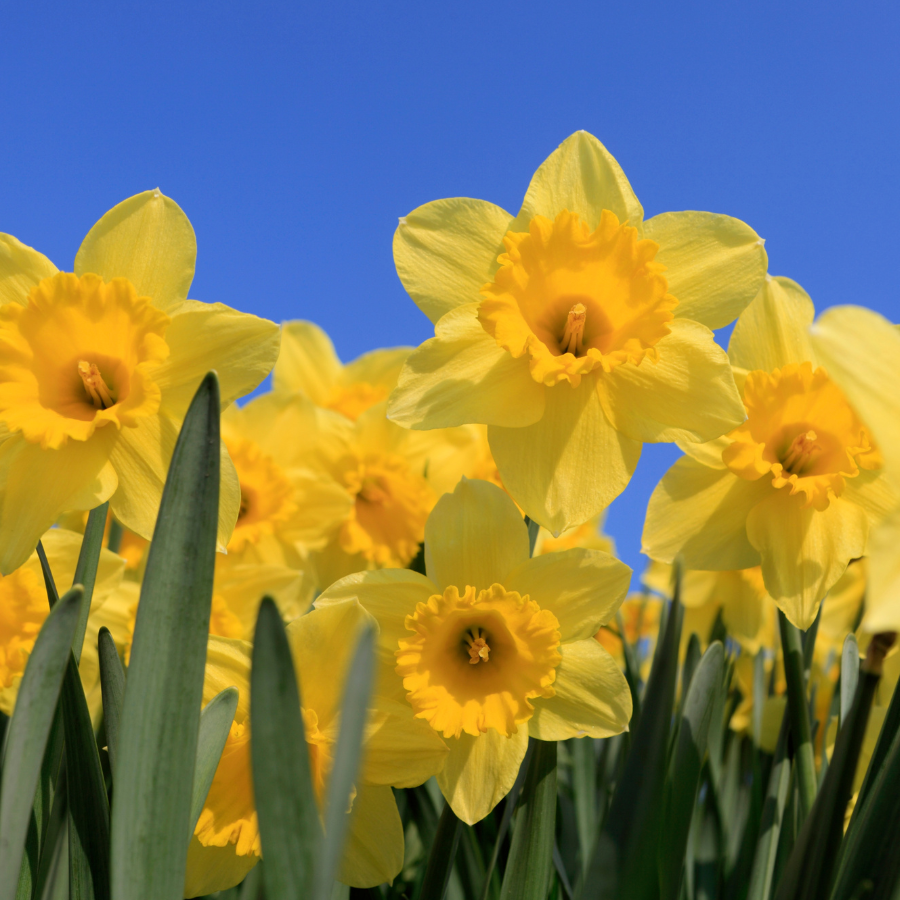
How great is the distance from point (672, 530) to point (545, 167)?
830mm

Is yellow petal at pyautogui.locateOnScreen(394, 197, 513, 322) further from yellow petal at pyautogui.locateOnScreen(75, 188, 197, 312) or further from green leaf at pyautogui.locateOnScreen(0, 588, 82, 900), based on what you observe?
green leaf at pyautogui.locateOnScreen(0, 588, 82, 900)

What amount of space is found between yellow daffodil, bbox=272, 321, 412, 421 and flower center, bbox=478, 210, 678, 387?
1.86 m

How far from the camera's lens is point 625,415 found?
1537 mm

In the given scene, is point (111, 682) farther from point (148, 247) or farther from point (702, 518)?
point (702, 518)

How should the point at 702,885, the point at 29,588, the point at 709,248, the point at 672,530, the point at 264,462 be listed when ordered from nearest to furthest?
the point at 709,248, the point at 672,530, the point at 29,588, the point at 702,885, the point at 264,462

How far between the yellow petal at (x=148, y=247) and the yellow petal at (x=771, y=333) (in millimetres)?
1211

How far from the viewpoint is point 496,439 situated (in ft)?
5.07

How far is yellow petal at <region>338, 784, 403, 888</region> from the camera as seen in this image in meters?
1.45

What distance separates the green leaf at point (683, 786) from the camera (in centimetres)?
112

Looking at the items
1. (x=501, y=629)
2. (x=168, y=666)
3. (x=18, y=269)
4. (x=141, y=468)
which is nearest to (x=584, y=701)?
(x=501, y=629)

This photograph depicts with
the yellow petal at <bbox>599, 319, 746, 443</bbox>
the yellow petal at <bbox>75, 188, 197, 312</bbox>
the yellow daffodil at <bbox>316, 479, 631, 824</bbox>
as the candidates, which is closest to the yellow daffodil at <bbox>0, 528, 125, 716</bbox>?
the yellow petal at <bbox>75, 188, 197, 312</bbox>

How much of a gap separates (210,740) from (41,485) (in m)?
0.62

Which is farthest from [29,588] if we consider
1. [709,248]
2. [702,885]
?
[702,885]

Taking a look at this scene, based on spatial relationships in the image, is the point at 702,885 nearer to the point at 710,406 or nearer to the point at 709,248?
the point at 710,406
